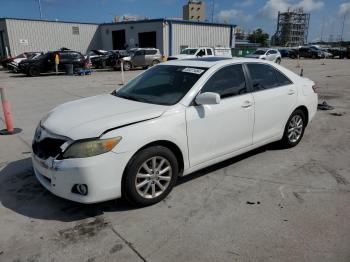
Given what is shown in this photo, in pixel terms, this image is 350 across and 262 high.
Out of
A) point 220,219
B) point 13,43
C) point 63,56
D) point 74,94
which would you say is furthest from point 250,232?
point 13,43

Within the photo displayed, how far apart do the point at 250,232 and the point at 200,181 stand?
124cm

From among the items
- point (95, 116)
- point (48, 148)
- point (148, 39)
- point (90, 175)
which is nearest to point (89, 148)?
point (90, 175)

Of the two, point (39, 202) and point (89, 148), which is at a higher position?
point (89, 148)

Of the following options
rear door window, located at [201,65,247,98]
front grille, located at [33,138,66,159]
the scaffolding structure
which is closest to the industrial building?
rear door window, located at [201,65,247,98]

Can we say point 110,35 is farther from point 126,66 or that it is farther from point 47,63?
point 47,63

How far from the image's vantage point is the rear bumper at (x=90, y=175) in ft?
10.6

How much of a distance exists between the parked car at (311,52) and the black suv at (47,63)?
3534 cm

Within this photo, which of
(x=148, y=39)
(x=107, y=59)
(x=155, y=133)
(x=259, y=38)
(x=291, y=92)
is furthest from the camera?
(x=259, y=38)

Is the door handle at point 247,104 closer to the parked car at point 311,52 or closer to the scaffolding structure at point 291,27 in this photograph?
the parked car at point 311,52

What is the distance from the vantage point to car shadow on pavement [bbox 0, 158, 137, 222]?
11.8 feet

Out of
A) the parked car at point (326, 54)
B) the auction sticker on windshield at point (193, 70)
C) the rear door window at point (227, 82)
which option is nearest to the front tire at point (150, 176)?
the rear door window at point (227, 82)

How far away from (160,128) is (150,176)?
1.79 ft

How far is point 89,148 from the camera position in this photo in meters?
3.27

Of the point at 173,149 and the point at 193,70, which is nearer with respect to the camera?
the point at 173,149
